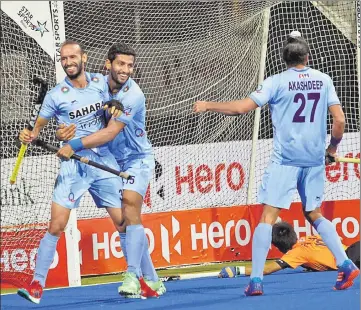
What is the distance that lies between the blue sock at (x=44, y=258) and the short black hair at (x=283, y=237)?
2344 millimetres

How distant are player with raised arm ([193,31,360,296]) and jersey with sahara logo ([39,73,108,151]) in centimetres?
113

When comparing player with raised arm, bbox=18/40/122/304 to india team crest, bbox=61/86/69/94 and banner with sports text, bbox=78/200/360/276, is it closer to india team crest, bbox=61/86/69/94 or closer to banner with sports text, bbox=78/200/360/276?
india team crest, bbox=61/86/69/94

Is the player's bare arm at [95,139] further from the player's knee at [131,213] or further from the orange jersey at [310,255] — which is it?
the orange jersey at [310,255]

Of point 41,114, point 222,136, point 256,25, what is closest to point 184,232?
point 222,136

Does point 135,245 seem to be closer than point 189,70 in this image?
Yes

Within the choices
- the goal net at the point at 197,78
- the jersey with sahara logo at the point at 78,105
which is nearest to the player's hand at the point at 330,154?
the jersey with sahara logo at the point at 78,105

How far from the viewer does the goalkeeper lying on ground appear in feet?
29.5

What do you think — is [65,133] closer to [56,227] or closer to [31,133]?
[31,133]

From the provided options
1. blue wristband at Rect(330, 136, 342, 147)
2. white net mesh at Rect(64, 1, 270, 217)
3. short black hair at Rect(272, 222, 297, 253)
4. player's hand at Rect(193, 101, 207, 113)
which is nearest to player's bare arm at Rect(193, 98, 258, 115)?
player's hand at Rect(193, 101, 207, 113)

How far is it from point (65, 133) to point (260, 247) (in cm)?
153

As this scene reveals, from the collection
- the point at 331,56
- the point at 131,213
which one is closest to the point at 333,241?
the point at 131,213

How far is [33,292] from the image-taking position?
25.0 ft

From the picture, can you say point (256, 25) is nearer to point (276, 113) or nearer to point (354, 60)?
point (354, 60)

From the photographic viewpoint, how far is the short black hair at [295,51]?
794cm
